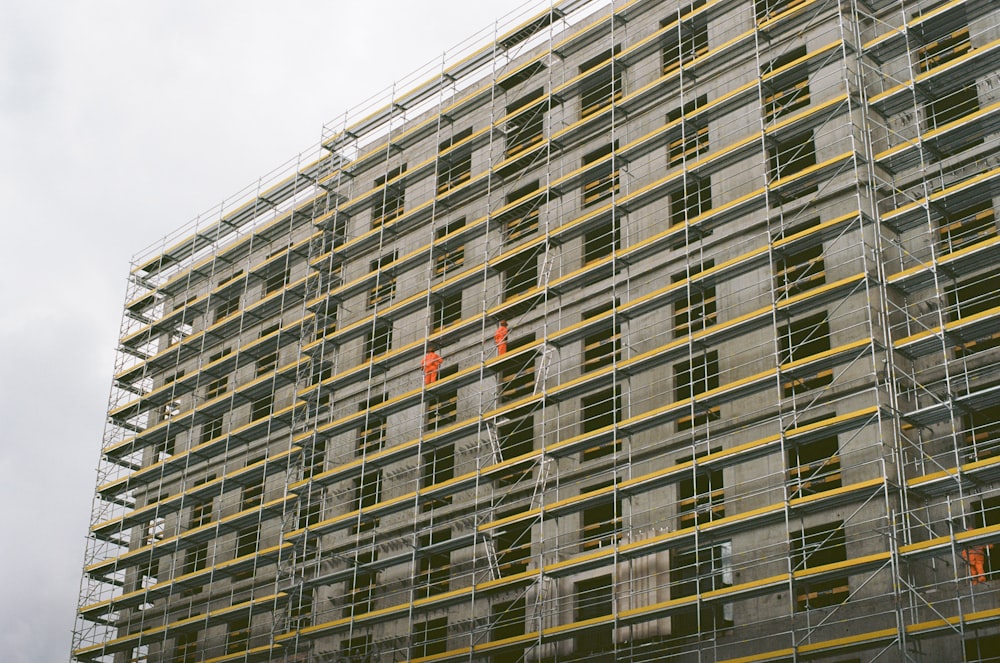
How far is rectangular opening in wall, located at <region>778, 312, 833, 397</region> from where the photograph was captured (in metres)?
32.8

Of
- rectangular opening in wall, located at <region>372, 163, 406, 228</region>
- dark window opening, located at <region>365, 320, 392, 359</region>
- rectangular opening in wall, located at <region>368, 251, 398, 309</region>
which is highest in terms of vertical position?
rectangular opening in wall, located at <region>372, 163, 406, 228</region>

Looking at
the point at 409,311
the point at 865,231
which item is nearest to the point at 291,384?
the point at 409,311

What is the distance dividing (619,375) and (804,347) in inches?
218

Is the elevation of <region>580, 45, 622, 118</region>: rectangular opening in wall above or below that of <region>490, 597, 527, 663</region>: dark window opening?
above

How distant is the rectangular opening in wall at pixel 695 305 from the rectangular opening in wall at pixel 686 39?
7363 mm

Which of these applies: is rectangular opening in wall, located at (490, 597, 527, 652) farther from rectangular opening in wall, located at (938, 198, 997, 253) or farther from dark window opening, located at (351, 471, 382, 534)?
rectangular opening in wall, located at (938, 198, 997, 253)

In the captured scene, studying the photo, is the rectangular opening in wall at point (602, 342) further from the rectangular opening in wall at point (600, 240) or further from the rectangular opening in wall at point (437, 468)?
the rectangular opening in wall at point (437, 468)

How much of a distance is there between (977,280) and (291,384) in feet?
89.2

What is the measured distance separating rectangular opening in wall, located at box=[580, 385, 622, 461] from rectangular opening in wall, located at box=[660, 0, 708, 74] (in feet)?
→ 36.3

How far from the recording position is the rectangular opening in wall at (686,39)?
41.0 m

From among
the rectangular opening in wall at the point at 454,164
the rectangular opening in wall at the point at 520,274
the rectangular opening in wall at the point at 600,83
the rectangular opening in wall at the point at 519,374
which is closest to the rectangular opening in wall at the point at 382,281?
the rectangular opening in wall at the point at 454,164

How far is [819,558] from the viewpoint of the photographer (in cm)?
3141

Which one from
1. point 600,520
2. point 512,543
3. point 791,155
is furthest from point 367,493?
point 791,155

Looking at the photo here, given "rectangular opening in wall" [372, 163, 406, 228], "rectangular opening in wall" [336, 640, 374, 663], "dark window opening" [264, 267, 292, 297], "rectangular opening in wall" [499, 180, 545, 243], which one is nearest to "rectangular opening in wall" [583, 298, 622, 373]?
"rectangular opening in wall" [499, 180, 545, 243]
